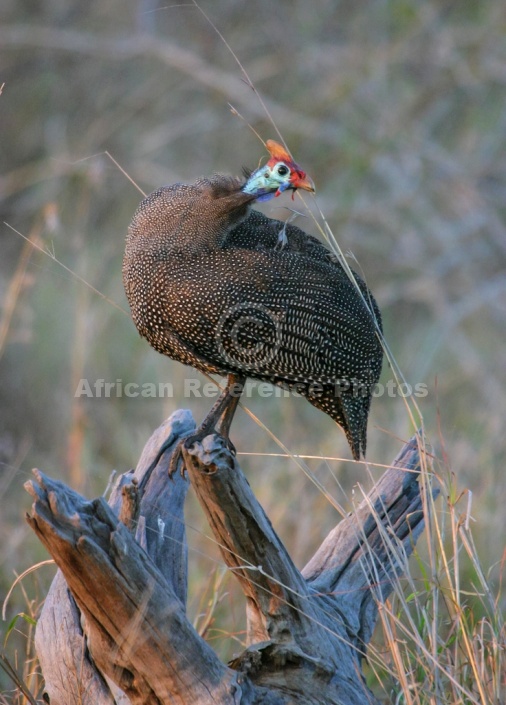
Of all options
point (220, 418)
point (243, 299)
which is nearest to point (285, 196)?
point (220, 418)

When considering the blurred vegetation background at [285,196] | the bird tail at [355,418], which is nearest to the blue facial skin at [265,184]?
the bird tail at [355,418]

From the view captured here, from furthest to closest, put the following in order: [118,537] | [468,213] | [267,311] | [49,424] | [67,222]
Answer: [67,222] → [468,213] → [49,424] → [267,311] → [118,537]

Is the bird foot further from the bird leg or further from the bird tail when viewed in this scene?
the bird tail

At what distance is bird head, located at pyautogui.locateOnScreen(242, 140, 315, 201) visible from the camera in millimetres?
3084

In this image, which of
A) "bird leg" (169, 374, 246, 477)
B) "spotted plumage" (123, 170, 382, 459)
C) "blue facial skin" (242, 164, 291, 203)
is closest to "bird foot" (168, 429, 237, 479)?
"bird leg" (169, 374, 246, 477)

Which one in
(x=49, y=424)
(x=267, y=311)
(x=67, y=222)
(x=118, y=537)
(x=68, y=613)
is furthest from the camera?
(x=67, y=222)

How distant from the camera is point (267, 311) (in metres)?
3.07

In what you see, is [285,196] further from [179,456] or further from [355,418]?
[179,456]

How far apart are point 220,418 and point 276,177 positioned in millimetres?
896

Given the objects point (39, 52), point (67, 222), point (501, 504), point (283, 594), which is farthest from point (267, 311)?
point (39, 52)

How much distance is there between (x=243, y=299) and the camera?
3.05 metres

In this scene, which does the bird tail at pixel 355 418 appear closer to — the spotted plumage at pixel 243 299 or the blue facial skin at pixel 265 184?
the spotted plumage at pixel 243 299

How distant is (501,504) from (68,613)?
260 cm

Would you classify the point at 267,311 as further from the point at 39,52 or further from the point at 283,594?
the point at 39,52
